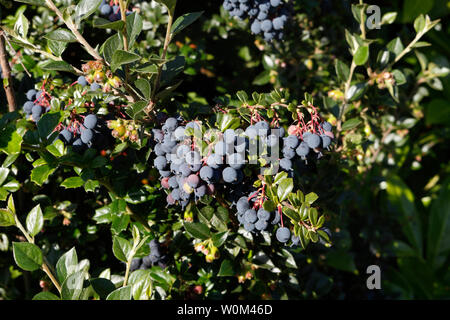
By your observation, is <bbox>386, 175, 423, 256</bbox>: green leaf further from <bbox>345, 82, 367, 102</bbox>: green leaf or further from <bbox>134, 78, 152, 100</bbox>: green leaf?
<bbox>134, 78, 152, 100</bbox>: green leaf

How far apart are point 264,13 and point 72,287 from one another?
917mm

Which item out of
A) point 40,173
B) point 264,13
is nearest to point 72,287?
point 40,173

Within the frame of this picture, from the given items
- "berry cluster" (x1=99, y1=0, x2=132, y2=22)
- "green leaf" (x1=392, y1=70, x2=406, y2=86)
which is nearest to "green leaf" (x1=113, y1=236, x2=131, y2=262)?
"berry cluster" (x1=99, y1=0, x2=132, y2=22)

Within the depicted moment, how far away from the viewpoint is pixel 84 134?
2.65 feet

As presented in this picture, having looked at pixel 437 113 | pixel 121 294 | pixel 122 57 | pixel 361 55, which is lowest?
pixel 437 113

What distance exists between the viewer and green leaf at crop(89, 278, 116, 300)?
0.67m

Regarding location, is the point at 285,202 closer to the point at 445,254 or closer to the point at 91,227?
the point at 91,227

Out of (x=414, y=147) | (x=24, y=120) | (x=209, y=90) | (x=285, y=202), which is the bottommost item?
(x=414, y=147)

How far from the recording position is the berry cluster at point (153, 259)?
95 cm

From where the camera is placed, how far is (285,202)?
762mm

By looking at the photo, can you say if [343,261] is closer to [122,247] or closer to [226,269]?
[226,269]

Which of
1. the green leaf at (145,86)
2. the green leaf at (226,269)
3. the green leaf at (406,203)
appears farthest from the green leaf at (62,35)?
the green leaf at (406,203)

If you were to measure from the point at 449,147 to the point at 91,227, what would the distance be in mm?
2554
